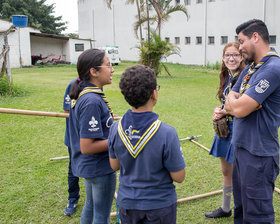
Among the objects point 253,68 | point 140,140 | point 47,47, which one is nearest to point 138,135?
point 140,140

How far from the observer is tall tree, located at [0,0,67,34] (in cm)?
3547

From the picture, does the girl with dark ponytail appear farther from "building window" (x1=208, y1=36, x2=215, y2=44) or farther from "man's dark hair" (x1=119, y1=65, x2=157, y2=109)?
"building window" (x1=208, y1=36, x2=215, y2=44)

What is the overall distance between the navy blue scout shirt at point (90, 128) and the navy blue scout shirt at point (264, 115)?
106cm

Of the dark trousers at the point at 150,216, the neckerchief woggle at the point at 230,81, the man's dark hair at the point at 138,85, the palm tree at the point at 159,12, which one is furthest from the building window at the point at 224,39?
the dark trousers at the point at 150,216

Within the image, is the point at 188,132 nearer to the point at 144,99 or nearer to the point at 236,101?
the point at 236,101

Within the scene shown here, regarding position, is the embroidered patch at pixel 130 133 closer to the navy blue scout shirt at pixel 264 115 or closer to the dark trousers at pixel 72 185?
the navy blue scout shirt at pixel 264 115

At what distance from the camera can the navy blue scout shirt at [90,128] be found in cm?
213

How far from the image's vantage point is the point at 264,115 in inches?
84.4

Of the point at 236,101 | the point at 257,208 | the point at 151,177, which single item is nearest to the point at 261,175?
the point at 257,208

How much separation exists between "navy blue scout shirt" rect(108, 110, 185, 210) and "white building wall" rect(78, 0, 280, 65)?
15.2m

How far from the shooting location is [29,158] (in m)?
4.92

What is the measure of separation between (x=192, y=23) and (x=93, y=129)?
25206 mm

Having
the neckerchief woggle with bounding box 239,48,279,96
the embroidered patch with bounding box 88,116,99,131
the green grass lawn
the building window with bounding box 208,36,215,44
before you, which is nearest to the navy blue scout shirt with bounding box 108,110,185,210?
the embroidered patch with bounding box 88,116,99,131

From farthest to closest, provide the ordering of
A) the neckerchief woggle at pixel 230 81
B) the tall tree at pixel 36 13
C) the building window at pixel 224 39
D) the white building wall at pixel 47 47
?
the tall tree at pixel 36 13, the white building wall at pixel 47 47, the building window at pixel 224 39, the neckerchief woggle at pixel 230 81
